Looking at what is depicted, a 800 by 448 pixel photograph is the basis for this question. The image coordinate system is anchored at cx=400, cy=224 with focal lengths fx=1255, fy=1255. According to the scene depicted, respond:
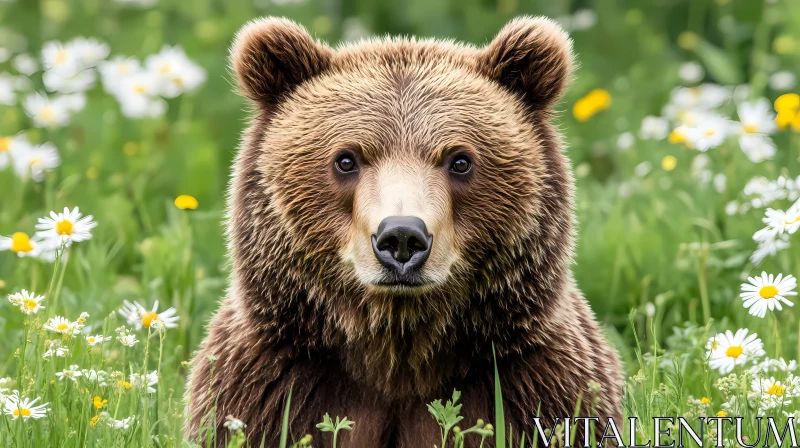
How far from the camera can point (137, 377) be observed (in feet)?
14.5

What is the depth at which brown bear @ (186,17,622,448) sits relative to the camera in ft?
15.4

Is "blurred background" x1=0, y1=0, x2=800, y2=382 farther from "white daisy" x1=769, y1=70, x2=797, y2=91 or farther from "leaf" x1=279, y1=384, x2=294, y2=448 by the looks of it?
"leaf" x1=279, y1=384, x2=294, y2=448

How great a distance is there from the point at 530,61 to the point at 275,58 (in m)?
1.02

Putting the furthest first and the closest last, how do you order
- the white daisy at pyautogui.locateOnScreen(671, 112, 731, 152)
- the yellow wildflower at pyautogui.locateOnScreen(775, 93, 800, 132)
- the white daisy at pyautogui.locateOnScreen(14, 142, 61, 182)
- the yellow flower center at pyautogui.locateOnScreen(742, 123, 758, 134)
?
the white daisy at pyautogui.locateOnScreen(14, 142, 61, 182) < the yellow flower center at pyautogui.locateOnScreen(742, 123, 758, 134) < the white daisy at pyautogui.locateOnScreen(671, 112, 731, 152) < the yellow wildflower at pyautogui.locateOnScreen(775, 93, 800, 132)

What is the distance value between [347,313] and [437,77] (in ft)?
3.22

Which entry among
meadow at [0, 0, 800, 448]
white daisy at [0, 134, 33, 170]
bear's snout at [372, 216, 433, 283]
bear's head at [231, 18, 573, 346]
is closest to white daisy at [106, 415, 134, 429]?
meadow at [0, 0, 800, 448]

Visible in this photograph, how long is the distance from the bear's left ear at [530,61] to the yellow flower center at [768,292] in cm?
114

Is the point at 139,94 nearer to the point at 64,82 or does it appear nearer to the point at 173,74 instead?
the point at 173,74

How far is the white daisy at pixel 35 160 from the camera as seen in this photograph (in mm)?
8047

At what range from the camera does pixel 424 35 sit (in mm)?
11508

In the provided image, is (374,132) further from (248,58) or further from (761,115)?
(761,115)

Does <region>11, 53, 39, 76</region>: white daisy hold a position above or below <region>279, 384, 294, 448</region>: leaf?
above

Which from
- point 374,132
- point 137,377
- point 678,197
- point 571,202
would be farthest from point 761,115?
point 137,377

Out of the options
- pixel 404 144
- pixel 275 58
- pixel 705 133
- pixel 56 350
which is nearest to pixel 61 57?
pixel 705 133
